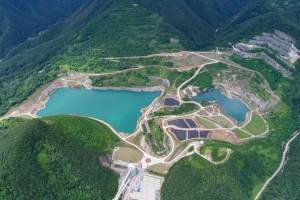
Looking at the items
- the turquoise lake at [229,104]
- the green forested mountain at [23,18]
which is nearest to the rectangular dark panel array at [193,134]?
the turquoise lake at [229,104]

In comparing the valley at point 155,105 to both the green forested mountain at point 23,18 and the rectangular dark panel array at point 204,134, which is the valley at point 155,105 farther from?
the green forested mountain at point 23,18

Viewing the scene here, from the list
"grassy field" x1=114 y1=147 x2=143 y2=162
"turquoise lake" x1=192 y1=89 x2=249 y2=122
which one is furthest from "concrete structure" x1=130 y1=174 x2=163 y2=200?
"turquoise lake" x1=192 y1=89 x2=249 y2=122

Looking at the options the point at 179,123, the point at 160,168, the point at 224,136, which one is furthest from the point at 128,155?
the point at 224,136

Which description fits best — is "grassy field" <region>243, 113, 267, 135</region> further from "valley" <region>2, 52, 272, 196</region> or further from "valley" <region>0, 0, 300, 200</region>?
"valley" <region>0, 0, 300, 200</region>

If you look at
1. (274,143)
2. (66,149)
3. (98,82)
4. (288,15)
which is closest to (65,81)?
(98,82)

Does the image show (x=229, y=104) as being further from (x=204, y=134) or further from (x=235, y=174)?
(x=235, y=174)

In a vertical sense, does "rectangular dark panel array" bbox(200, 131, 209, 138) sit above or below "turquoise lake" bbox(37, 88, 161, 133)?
below
